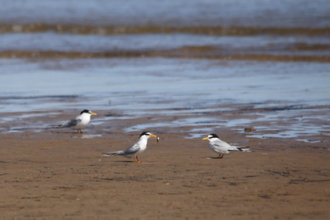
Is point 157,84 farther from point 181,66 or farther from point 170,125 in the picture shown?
point 170,125

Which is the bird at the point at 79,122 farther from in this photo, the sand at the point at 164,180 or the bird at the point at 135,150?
the bird at the point at 135,150

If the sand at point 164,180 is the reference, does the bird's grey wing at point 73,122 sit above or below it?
above

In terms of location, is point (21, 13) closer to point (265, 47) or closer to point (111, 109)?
point (265, 47)

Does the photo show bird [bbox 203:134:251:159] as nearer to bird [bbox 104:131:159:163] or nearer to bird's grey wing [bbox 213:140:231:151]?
bird's grey wing [bbox 213:140:231:151]

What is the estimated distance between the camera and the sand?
23.4 feet

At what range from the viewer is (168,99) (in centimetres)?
1507

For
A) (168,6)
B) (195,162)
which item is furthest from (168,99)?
(168,6)

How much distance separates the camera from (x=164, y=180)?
8367mm

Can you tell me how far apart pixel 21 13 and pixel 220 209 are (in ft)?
135

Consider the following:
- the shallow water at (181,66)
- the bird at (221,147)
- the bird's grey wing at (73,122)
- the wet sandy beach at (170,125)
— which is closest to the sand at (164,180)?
the wet sandy beach at (170,125)

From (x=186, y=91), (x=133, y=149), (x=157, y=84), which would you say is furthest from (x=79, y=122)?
(x=157, y=84)

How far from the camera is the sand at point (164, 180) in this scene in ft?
23.4

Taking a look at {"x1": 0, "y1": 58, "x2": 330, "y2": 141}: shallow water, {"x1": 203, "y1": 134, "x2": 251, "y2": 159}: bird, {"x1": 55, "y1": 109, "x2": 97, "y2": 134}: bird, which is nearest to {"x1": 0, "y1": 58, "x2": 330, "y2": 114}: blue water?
{"x1": 0, "y1": 58, "x2": 330, "y2": 141}: shallow water

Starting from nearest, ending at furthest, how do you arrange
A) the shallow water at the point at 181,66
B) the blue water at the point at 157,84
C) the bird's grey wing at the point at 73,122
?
the bird's grey wing at the point at 73,122
the shallow water at the point at 181,66
the blue water at the point at 157,84
